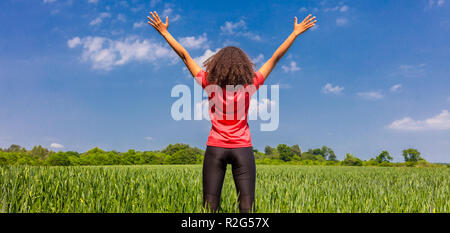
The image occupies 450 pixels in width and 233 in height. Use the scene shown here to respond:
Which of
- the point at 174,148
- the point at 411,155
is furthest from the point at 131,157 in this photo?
the point at 411,155

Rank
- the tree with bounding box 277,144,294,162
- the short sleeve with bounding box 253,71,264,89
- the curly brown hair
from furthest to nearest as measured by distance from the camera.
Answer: the tree with bounding box 277,144,294,162 < the short sleeve with bounding box 253,71,264,89 < the curly brown hair

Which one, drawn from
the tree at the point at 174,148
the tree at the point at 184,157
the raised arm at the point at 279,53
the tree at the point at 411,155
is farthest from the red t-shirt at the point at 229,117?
the tree at the point at 411,155

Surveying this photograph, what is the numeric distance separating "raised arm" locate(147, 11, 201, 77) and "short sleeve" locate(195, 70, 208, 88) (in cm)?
5

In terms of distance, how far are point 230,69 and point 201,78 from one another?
348 mm

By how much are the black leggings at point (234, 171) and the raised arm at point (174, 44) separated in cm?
→ 92

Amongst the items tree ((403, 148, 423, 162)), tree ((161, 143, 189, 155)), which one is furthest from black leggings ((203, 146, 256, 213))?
tree ((403, 148, 423, 162))

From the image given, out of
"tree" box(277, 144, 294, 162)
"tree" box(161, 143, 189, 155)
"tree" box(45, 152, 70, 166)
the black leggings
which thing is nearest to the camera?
the black leggings

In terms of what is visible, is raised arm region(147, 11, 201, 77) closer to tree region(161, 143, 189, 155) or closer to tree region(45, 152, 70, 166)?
tree region(45, 152, 70, 166)

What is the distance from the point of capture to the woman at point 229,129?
247 cm

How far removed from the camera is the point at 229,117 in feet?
8.28

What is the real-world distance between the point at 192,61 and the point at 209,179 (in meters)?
1.30

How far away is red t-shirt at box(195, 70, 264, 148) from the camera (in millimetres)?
2467

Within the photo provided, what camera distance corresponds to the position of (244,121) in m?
2.57
